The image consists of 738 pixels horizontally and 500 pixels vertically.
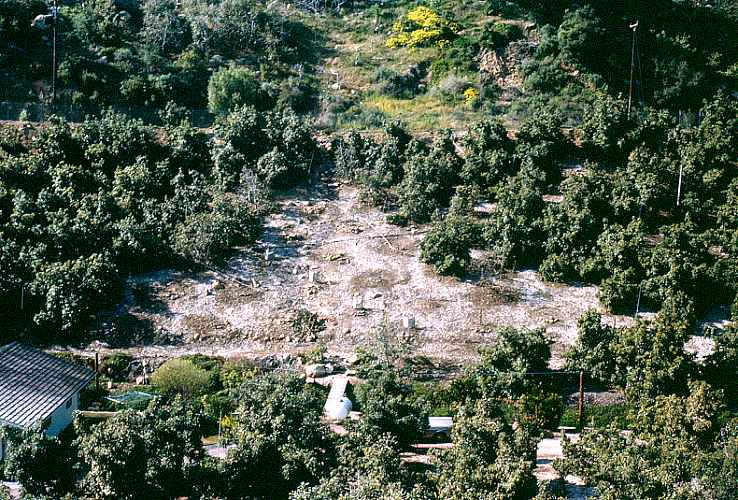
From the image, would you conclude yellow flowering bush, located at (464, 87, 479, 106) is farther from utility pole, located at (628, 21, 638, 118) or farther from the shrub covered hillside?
the shrub covered hillside

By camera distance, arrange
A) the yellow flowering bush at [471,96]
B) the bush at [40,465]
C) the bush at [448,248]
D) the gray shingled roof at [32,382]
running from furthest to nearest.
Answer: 1. the yellow flowering bush at [471,96]
2. the bush at [448,248]
3. the gray shingled roof at [32,382]
4. the bush at [40,465]

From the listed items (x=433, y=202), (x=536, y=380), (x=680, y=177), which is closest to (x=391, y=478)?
(x=536, y=380)

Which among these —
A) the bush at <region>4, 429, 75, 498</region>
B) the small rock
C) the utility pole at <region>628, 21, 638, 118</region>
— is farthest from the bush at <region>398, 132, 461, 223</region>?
the bush at <region>4, 429, 75, 498</region>

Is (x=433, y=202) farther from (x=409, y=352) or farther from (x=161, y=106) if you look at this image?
(x=161, y=106)

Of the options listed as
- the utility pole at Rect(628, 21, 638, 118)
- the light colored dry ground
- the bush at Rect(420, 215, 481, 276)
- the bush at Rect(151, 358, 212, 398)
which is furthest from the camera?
the utility pole at Rect(628, 21, 638, 118)

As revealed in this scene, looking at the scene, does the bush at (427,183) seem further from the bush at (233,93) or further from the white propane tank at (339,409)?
the white propane tank at (339,409)

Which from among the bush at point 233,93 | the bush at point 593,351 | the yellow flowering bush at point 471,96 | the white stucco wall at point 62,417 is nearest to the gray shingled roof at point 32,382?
the white stucco wall at point 62,417

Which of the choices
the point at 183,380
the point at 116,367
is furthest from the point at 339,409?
the point at 116,367
